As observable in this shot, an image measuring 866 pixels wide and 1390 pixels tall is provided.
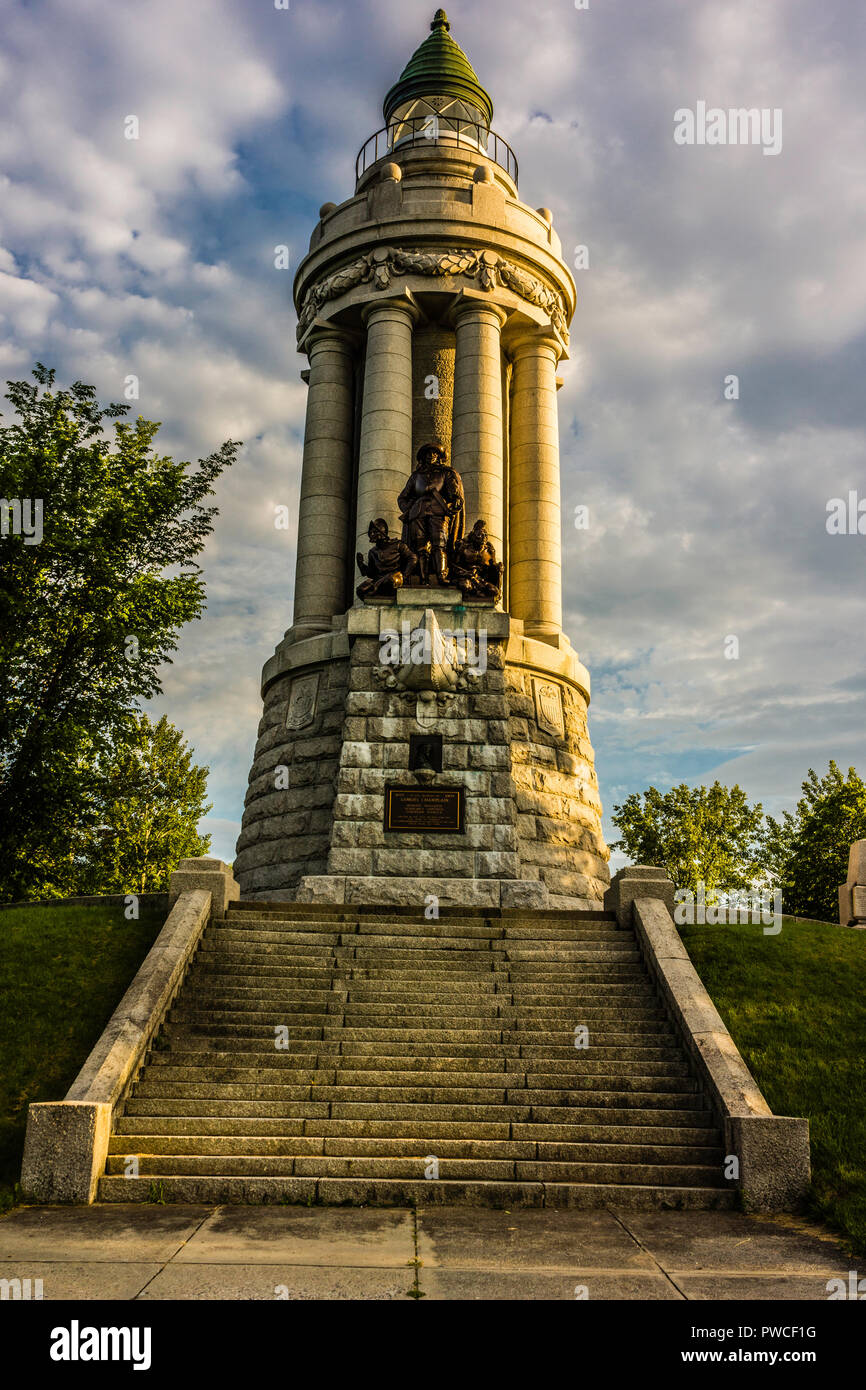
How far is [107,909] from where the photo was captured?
50.5ft

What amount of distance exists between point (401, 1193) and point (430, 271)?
24.5 meters

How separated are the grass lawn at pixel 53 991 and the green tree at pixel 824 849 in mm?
30990

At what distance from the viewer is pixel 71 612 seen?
21172mm

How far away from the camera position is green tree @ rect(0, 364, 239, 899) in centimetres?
2036

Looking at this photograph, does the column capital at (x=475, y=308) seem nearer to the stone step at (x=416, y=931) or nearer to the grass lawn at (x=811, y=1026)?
the grass lawn at (x=811, y=1026)

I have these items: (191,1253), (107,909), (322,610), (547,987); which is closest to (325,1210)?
(191,1253)

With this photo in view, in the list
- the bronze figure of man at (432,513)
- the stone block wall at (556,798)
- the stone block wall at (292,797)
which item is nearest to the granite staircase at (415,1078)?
the stone block wall at (292,797)

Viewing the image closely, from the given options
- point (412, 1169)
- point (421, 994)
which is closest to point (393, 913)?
point (421, 994)

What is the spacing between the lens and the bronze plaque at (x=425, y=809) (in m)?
18.0

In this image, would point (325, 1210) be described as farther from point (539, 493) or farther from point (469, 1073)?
point (539, 493)

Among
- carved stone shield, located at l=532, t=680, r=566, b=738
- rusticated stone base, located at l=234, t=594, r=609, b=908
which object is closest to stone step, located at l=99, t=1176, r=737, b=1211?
rusticated stone base, located at l=234, t=594, r=609, b=908

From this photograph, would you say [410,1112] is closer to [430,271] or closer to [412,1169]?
[412,1169]

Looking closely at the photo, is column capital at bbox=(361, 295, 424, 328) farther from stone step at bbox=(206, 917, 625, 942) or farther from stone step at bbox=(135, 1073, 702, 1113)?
stone step at bbox=(135, 1073, 702, 1113)

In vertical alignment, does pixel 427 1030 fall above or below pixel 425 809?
below
